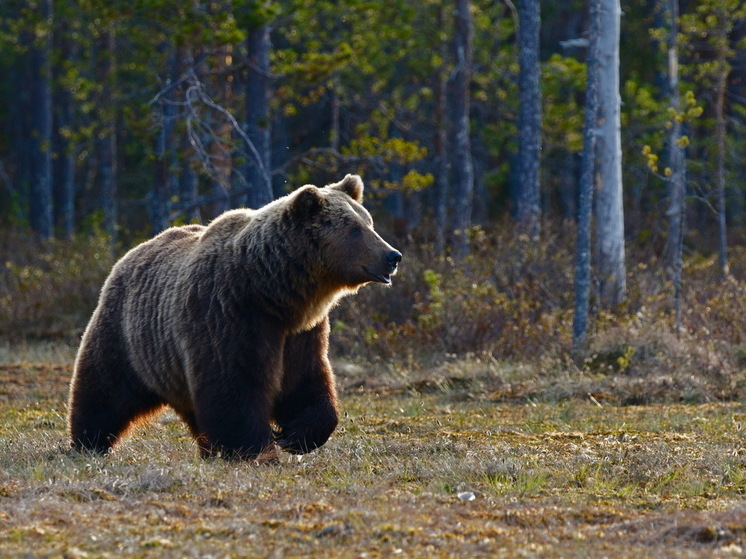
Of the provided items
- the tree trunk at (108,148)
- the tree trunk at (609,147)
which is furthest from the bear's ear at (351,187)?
the tree trunk at (108,148)

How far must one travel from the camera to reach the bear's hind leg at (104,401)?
24.6 feet

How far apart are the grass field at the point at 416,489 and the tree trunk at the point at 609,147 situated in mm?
5074

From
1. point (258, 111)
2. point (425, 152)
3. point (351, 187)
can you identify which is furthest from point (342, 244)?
point (425, 152)

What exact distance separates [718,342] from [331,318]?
5.21 m

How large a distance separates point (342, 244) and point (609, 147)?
857 cm

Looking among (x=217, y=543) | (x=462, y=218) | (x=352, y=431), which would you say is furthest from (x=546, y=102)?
(x=217, y=543)

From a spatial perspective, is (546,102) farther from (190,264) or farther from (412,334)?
(190,264)

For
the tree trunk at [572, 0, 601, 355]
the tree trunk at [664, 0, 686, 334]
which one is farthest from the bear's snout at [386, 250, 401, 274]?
the tree trunk at [664, 0, 686, 334]

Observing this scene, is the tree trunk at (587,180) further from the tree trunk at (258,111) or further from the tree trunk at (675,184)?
the tree trunk at (258,111)

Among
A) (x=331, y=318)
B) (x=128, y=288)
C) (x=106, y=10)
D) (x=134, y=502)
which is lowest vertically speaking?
(x=331, y=318)

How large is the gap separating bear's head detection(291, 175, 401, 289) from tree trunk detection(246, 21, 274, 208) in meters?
7.90

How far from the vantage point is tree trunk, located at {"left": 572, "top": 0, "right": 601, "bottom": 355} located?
36.0ft

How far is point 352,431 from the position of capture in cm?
830

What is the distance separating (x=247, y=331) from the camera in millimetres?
6633
